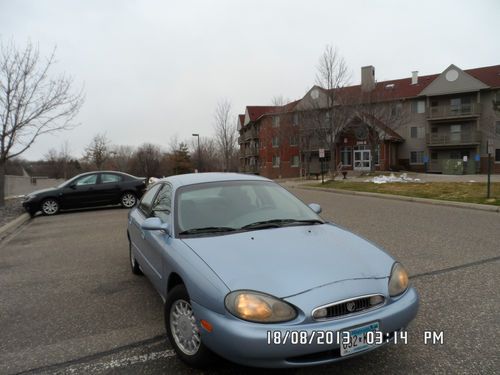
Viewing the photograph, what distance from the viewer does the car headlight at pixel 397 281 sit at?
2760 millimetres

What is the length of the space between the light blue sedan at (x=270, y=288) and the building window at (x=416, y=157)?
3879 centimetres

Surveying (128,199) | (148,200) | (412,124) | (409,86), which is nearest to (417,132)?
(412,124)

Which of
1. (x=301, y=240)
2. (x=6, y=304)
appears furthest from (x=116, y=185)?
(x=301, y=240)

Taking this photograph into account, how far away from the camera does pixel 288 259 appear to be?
2.79 metres

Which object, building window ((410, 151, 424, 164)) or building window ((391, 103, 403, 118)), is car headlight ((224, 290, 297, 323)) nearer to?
building window ((391, 103, 403, 118))

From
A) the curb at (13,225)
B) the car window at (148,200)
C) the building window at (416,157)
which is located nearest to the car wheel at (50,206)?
the curb at (13,225)

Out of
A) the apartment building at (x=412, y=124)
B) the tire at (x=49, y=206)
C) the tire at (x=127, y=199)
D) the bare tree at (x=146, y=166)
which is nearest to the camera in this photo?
the tire at (x=49, y=206)

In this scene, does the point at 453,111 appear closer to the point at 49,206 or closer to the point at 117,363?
the point at 49,206

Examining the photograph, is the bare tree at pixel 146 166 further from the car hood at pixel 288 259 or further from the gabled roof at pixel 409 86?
the car hood at pixel 288 259

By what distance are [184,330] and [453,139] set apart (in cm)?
3919

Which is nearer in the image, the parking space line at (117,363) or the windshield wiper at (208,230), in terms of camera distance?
the parking space line at (117,363)

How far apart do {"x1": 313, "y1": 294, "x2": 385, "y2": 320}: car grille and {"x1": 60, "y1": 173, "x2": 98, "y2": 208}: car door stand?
12760 millimetres

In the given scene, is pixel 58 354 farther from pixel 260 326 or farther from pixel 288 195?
pixel 288 195

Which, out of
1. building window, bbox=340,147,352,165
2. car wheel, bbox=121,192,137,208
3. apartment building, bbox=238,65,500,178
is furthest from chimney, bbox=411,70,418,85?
car wheel, bbox=121,192,137,208
